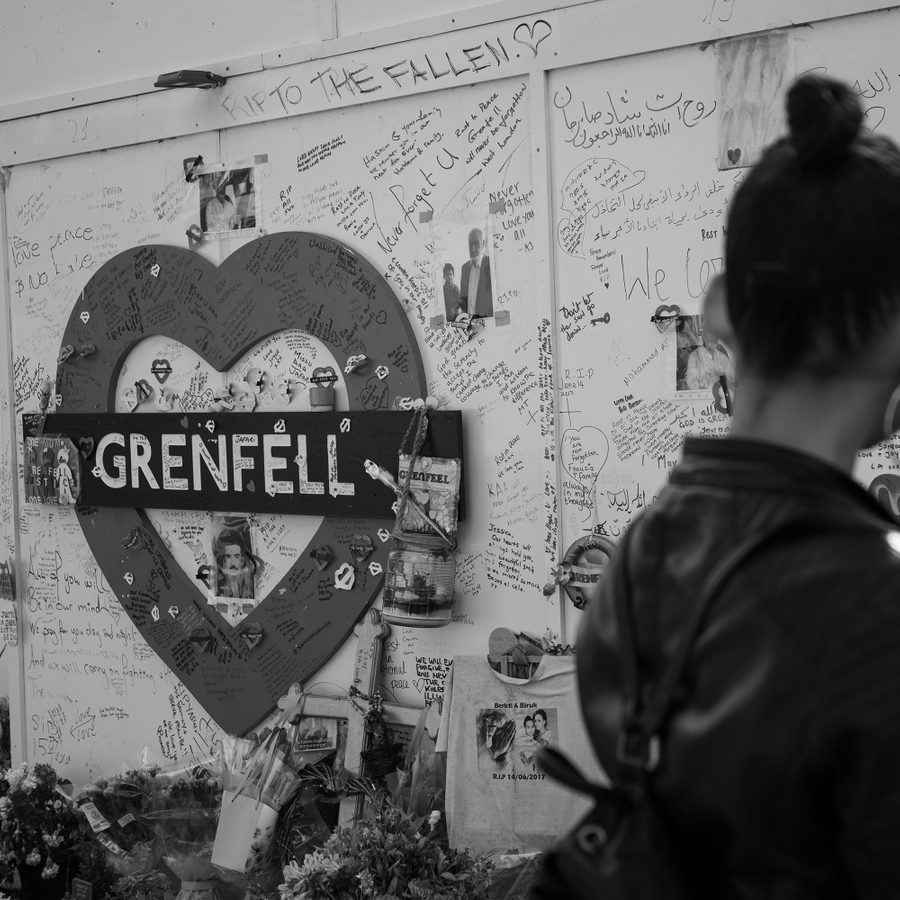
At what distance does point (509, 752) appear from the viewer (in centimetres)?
341

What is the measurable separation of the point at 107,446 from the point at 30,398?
1.72 ft

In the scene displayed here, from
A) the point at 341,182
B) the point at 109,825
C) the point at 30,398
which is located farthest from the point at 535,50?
the point at 109,825

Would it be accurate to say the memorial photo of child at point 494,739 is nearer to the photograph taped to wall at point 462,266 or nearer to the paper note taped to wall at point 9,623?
the photograph taped to wall at point 462,266

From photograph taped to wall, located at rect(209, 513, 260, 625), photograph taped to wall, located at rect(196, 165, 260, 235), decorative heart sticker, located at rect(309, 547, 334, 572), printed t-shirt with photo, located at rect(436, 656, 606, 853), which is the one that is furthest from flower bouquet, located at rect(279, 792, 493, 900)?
photograph taped to wall, located at rect(196, 165, 260, 235)

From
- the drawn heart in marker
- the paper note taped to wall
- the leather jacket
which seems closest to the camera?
the leather jacket

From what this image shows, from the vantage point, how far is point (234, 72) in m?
4.09

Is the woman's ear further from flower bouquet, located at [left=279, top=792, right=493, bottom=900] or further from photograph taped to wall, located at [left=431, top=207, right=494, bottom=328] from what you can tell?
photograph taped to wall, located at [left=431, top=207, right=494, bottom=328]

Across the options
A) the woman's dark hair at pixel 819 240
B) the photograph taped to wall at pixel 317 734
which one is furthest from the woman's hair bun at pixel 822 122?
the photograph taped to wall at pixel 317 734

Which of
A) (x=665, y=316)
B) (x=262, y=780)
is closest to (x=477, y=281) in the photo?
(x=665, y=316)

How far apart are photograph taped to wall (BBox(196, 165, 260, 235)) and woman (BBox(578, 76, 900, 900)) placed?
3288mm

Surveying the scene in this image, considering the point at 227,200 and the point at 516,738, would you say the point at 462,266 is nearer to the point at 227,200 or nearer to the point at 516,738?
the point at 227,200

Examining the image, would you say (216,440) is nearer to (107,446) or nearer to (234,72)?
(107,446)

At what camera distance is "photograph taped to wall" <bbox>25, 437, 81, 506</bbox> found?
457cm

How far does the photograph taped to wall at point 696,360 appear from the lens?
3.24m
